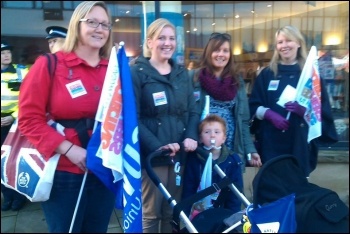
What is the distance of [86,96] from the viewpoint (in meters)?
2.35

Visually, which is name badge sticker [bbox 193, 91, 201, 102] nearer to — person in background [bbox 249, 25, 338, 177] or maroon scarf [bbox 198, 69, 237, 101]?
maroon scarf [bbox 198, 69, 237, 101]

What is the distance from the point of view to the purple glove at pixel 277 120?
3.44 meters

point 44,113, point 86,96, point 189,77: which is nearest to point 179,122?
point 189,77

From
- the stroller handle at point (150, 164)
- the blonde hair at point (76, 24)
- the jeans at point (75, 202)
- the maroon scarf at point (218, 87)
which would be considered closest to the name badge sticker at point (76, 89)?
the blonde hair at point (76, 24)

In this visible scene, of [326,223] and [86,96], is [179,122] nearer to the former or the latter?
[86,96]

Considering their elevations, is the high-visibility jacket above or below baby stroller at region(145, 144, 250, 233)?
above

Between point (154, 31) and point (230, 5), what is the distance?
4200 mm

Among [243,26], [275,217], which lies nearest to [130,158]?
[275,217]

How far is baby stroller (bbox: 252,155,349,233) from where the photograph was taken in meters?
1.96

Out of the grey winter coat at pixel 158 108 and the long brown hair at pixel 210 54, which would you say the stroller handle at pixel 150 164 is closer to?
the grey winter coat at pixel 158 108

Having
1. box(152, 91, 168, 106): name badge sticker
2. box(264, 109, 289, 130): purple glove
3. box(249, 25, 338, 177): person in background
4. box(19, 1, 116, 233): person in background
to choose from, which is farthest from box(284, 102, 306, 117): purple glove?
box(19, 1, 116, 233): person in background

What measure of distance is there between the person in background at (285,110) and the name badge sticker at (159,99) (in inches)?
41.0

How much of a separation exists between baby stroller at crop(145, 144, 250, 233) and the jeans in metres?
0.35

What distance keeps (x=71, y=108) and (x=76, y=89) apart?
0.11m
